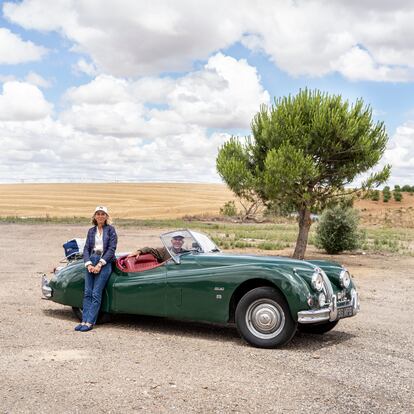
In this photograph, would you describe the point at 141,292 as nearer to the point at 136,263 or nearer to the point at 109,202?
the point at 136,263

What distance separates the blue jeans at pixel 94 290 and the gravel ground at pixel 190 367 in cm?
30

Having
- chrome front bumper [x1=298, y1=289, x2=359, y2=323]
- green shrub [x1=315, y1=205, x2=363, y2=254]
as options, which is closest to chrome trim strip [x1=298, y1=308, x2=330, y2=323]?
chrome front bumper [x1=298, y1=289, x2=359, y2=323]

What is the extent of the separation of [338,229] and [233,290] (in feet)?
60.0

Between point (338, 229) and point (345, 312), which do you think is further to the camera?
point (338, 229)

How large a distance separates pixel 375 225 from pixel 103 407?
187 ft

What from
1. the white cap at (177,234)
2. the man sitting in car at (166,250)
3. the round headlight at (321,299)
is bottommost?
the round headlight at (321,299)

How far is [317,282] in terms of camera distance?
747cm

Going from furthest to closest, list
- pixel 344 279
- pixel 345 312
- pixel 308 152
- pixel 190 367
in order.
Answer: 1. pixel 308 152
2. pixel 344 279
3. pixel 345 312
4. pixel 190 367

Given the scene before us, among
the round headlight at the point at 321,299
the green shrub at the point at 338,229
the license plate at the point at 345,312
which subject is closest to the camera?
the round headlight at the point at 321,299

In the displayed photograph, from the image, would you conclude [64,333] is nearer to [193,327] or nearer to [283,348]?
[193,327]

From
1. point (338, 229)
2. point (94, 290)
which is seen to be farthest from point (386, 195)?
point (94, 290)

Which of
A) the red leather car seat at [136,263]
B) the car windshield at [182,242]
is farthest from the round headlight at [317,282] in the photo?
the red leather car seat at [136,263]

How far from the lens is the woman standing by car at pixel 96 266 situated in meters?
8.66

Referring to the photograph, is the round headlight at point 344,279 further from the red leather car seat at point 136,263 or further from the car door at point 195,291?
the red leather car seat at point 136,263
